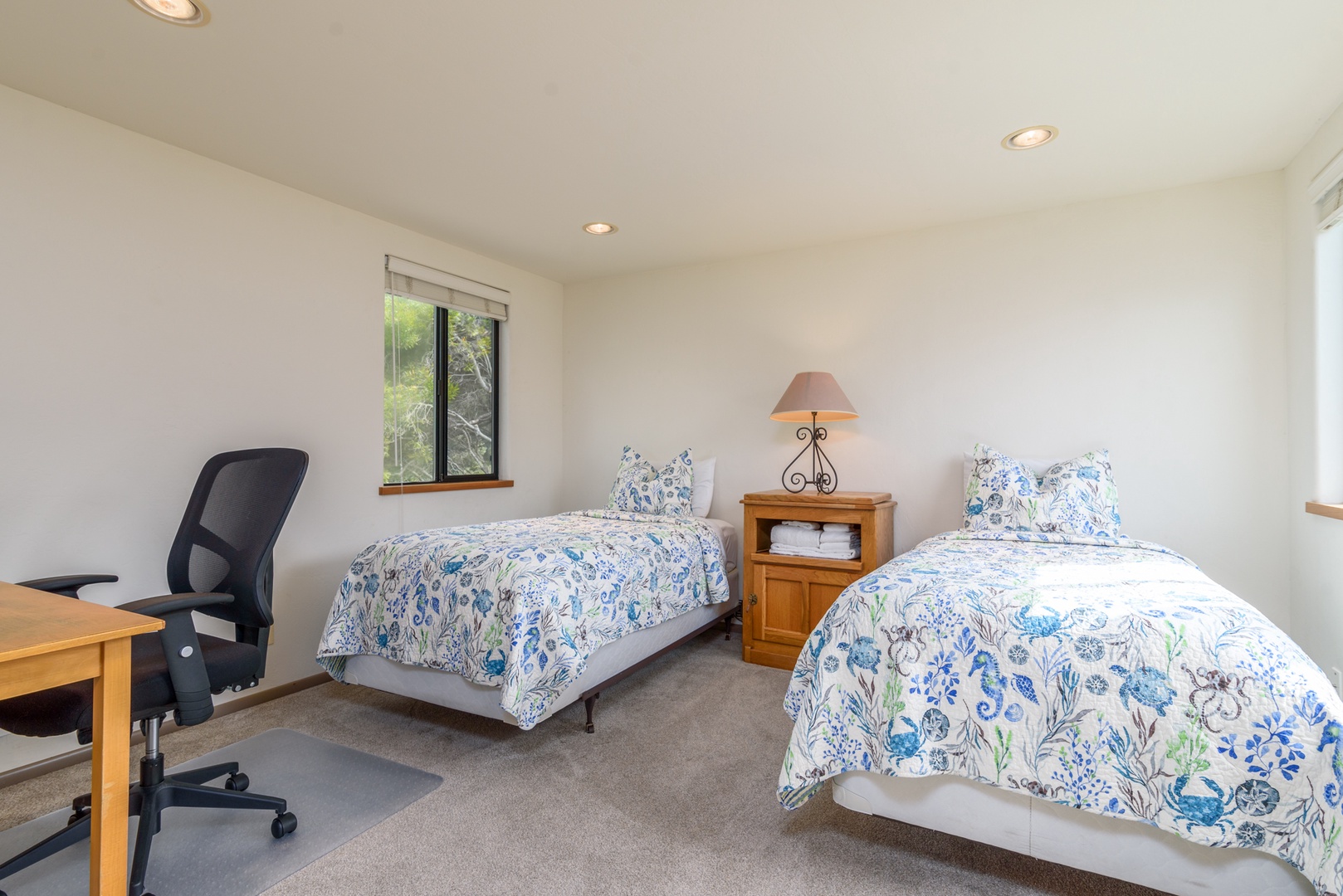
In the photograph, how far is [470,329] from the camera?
4086mm

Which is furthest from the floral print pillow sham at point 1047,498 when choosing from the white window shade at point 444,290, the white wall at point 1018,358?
the white window shade at point 444,290

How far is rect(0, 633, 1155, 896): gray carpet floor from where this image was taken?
1656 millimetres

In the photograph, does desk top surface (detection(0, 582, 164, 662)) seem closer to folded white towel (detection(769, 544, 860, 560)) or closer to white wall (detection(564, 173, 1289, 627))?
folded white towel (detection(769, 544, 860, 560))

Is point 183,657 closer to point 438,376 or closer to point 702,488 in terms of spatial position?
point 438,376

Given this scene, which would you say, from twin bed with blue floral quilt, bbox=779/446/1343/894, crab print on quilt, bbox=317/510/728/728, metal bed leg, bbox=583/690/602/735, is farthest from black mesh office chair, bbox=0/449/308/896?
twin bed with blue floral quilt, bbox=779/446/1343/894

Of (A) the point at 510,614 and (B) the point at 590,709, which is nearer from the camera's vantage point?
(A) the point at 510,614

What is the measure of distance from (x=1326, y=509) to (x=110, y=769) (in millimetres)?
3634

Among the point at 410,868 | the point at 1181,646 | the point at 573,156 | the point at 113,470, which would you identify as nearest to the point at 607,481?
the point at 573,156

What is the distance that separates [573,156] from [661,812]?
2.46 m

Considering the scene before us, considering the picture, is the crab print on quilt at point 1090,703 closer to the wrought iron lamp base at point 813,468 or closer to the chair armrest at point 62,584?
the wrought iron lamp base at point 813,468

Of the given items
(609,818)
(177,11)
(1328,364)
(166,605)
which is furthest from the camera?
(1328,364)

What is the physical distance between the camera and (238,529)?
6.63 ft

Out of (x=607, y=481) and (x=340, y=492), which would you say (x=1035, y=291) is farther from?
(x=340, y=492)

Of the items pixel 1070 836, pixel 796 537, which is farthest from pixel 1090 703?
pixel 796 537
